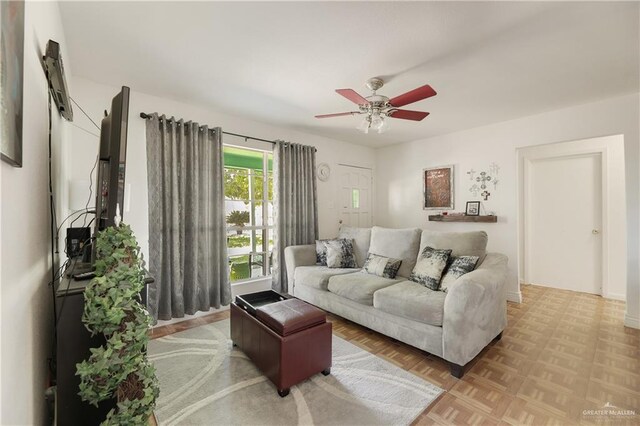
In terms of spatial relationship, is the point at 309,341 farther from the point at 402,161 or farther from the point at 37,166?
the point at 402,161

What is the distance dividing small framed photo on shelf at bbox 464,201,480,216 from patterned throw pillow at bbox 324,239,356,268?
1.89 meters

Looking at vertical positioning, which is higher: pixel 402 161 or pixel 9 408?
pixel 402 161

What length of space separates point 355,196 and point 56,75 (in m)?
4.26

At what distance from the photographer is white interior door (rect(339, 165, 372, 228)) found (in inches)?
194

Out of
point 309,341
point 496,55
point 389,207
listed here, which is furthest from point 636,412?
point 389,207

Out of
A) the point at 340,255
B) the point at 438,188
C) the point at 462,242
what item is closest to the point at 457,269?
the point at 462,242

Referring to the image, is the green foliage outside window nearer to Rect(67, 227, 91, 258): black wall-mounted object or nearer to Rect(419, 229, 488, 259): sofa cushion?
Rect(67, 227, 91, 258): black wall-mounted object

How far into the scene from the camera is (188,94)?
2.92 metres

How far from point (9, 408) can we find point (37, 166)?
93cm

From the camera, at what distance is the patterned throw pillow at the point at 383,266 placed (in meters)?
3.08

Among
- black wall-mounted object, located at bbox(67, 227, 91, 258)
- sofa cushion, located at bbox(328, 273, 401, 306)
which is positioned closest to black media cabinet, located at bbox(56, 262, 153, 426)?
black wall-mounted object, located at bbox(67, 227, 91, 258)

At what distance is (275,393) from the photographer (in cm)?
188

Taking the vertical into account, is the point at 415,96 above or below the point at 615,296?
above

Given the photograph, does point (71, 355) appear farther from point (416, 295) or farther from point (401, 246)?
point (401, 246)
